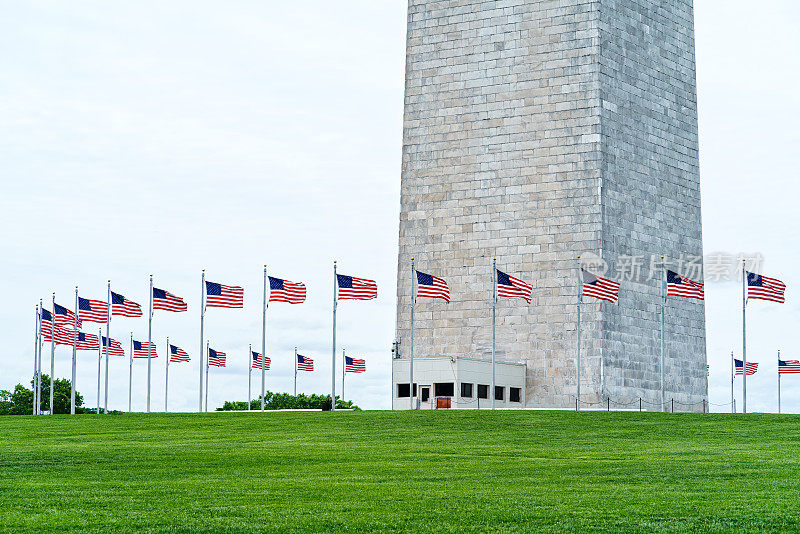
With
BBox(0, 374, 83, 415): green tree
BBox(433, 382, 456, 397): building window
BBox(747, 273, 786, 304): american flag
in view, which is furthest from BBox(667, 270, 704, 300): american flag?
BBox(0, 374, 83, 415): green tree

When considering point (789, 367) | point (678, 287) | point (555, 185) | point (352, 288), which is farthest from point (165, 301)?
point (789, 367)

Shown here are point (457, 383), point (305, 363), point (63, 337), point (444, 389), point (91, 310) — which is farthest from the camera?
point (305, 363)

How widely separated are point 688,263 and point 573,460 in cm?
3570

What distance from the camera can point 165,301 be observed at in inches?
2192

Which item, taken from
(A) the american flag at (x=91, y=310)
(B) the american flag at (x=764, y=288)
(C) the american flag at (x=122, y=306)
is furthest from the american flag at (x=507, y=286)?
(A) the american flag at (x=91, y=310)

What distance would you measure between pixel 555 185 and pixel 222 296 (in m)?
18.9

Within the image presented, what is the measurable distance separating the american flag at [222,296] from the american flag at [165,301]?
2.90m

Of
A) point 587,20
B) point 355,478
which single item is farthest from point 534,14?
point 355,478

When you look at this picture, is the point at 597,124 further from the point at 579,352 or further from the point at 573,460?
the point at 573,460

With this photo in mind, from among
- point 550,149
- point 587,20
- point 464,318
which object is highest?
point 587,20

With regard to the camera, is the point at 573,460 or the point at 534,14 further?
the point at 534,14

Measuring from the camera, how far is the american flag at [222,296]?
53656 mm

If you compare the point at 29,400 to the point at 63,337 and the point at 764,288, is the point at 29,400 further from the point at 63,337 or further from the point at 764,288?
the point at 764,288

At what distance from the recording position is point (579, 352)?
58.7m
